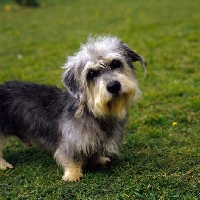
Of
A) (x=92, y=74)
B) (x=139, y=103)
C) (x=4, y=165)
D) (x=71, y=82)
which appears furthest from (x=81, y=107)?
(x=139, y=103)

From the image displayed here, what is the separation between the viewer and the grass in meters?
4.22

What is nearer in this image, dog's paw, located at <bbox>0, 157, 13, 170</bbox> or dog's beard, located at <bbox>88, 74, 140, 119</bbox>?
dog's beard, located at <bbox>88, 74, 140, 119</bbox>

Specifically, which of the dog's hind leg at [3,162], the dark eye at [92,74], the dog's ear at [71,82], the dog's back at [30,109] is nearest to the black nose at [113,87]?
the dark eye at [92,74]

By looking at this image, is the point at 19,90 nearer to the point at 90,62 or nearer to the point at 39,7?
the point at 90,62

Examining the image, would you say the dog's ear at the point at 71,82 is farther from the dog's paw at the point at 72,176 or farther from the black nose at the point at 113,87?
the dog's paw at the point at 72,176

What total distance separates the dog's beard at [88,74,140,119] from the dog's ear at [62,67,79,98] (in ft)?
0.59

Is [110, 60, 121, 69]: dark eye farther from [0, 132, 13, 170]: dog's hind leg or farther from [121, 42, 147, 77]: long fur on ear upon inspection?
[0, 132, 13, 170]: dog's hind leg

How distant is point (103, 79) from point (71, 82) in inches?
16.9

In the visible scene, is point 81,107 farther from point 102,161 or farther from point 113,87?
point 102,161

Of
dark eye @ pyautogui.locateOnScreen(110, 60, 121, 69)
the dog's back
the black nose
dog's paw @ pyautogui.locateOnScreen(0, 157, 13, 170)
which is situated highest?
dark eye @ pyautogui.locateOnScreen(110, 60, 121, 69)

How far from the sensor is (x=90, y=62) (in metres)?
4.04

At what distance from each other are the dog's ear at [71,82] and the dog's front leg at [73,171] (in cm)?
87

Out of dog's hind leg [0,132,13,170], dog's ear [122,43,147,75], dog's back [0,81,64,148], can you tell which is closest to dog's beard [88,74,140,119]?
dog's ear [122,43,147,75]

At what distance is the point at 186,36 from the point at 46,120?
6.64 metres
